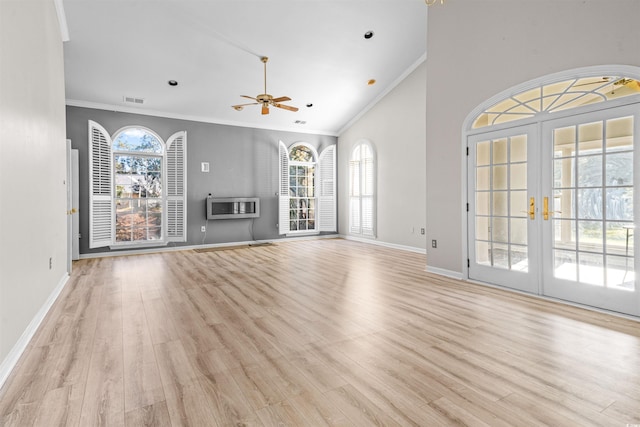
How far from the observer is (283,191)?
853cm

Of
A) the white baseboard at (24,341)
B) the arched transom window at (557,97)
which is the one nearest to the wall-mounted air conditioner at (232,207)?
the white baseboard at (24,341)

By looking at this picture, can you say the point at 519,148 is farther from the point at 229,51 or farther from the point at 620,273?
the point at 229,51

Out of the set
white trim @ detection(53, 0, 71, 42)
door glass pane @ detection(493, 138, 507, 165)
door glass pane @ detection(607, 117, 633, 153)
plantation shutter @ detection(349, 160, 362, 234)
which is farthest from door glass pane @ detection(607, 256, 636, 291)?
white trim @ detection(53, 0, 71, 42)

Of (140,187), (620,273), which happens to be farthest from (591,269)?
(140,187)

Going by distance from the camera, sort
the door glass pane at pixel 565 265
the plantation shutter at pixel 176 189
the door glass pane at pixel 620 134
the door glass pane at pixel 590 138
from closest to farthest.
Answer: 1. the door glass pane at pixel 620 134
2. the door glass pane at pixel 590 138
3. the door glass pane at pixel 565 265
4. the plantation shutter at pixel 176 189

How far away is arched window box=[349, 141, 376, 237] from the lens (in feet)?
26.7

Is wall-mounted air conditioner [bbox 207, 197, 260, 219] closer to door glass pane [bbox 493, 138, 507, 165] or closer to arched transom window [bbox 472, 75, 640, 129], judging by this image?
arched transom window [bbox 472, 75, 640, 129]

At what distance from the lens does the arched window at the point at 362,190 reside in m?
8.13

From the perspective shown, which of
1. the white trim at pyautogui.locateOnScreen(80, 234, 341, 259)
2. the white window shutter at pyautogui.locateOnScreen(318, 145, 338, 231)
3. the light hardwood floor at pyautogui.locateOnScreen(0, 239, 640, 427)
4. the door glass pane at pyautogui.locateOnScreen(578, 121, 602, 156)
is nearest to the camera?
the light hardwood floor at pyautogui.locateOnScreen(0, 239, 640, 427)

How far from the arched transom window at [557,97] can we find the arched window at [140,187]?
5877mm

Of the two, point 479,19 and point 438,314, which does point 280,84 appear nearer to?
point 479,19

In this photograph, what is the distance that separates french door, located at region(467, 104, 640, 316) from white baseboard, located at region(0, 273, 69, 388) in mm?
4567

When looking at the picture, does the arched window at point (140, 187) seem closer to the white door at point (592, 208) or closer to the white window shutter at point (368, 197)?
the white window shutter at point (368, 197)

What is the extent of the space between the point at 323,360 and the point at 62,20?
5.31 meters
